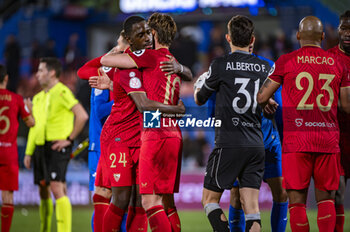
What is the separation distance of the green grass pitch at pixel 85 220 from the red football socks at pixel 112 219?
325 centimetres

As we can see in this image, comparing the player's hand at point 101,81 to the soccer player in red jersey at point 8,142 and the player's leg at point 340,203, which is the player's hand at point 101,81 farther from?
the player's leg at point 340,203

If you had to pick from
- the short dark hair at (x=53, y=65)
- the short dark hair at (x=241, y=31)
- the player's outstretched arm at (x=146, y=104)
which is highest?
the short dark hair at (x=53, y=65)

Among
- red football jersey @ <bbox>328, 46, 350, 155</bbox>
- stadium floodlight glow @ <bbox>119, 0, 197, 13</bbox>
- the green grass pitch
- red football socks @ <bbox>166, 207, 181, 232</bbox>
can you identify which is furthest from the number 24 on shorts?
stadium floodlight glow @ <bbox>119, 0, 197, 13</bbox>

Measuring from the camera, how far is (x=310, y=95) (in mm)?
4941

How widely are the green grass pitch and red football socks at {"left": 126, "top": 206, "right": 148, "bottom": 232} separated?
321cm

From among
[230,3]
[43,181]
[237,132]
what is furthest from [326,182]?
[230,3]

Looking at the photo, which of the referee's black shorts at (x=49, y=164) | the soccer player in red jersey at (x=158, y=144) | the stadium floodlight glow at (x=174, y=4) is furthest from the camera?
the stadium floodlight glow at (x=174, y=4)

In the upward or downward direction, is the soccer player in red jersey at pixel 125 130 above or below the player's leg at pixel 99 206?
above

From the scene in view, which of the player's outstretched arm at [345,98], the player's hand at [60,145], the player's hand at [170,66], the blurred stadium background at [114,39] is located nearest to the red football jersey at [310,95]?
the player's outstretched arm at [345,98]

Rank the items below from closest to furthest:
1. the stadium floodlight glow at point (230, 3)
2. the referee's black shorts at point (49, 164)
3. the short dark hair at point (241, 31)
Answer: the short dark hair at point (241, 31) < the referee's black shorts at point (49, 164) < the stadium floodlight glow at point (230, 3)

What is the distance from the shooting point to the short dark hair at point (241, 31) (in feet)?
16.4

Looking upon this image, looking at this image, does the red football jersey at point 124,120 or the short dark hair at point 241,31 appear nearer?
the short dark hair at point 241,31

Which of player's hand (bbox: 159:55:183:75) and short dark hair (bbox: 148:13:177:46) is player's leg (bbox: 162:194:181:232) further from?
short dark hair (bbox: 148:13:177:46)

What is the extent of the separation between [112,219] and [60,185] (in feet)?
7.55
